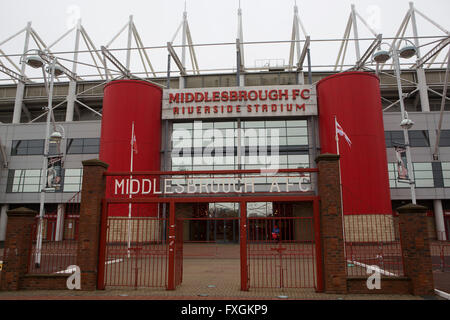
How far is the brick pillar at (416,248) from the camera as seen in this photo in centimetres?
990

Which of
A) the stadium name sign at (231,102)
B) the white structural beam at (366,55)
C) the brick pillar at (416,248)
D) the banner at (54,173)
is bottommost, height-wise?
the brick pillar at (416,248)

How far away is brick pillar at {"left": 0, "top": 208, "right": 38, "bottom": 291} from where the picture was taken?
10.6 metres

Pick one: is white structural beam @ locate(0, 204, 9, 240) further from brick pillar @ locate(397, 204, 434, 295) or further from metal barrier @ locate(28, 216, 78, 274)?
brick pillar @ locate(397, 204, 434, 295)

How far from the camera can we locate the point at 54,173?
17.6m

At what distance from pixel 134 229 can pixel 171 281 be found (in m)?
12.7

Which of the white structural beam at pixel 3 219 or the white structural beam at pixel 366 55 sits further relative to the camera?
the white structural beam at pixel 3 219

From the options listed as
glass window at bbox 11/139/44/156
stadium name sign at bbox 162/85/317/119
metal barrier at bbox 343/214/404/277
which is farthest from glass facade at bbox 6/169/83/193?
metal barrier at bbox 343/214/404/277

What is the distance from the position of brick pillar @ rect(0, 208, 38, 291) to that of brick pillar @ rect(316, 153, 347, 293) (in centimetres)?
925

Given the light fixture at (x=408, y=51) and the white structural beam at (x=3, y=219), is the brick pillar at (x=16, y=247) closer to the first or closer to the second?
the light fixture at (x=408, y=51)

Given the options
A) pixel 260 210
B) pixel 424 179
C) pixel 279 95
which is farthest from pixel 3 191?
pixel 424 179

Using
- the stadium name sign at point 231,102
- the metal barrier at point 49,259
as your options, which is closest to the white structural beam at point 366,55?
the stadium name sign at point 231,102

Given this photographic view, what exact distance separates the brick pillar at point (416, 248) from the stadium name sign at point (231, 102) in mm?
20622

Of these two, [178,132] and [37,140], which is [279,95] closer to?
[178,132]

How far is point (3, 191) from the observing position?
35281 millimetres
